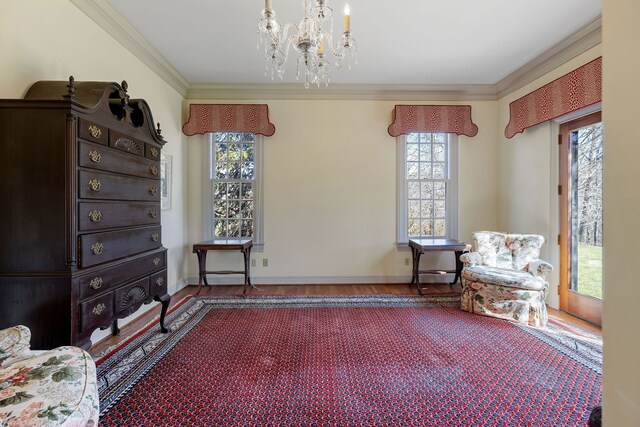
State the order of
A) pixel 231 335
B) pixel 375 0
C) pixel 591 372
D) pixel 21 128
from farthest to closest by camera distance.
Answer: pixel 231 335
pixel 375 0
pixel 591 372
pixel 21 128

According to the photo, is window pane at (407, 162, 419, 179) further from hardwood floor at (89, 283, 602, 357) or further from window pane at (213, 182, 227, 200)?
window pane at (213, 182, 227, 200)

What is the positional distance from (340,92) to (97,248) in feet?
11.7

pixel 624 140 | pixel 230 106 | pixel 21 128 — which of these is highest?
pixel 230 106

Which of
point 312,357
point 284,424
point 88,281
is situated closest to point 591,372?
point 312,357

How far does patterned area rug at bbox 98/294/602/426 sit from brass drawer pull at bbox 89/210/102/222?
112cm

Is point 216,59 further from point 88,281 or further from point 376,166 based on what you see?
point 88,281

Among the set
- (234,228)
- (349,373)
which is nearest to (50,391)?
(349,373)

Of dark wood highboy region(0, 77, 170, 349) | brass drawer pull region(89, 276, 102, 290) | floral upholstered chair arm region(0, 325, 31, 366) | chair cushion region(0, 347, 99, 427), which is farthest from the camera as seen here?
brass drawer pull region(89, 276, 102, 290)

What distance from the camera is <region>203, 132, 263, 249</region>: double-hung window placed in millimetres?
4277

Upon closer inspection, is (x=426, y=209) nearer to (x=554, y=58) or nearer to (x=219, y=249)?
(x=554, y=58)

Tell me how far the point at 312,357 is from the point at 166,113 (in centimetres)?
342

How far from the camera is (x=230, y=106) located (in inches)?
161

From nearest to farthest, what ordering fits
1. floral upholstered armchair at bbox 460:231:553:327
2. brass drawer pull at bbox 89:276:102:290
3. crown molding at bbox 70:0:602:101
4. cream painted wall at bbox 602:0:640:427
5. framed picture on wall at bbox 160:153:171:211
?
cream painted wall at bbox 602:0:640:427 < brass drawer pull at bbox 89:276:102:290 < floral upholstered armchair at bbox 460:231:553:327 < framed picture on wall at bbox 160:153:171:211 < crown molding at bbox 70:0:602:101

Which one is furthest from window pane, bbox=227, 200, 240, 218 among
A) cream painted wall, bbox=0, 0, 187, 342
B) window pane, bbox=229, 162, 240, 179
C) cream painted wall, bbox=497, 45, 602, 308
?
cream painted wall, bbox=497, 45, 602, 308
